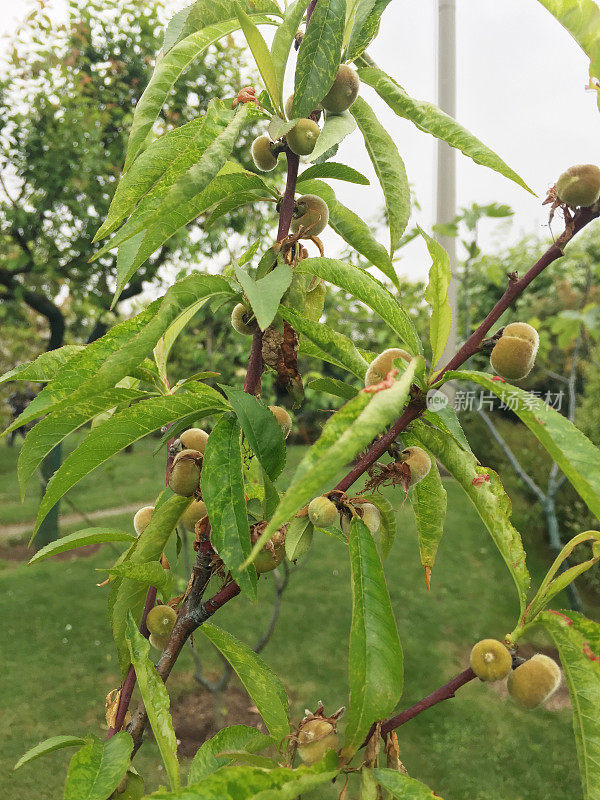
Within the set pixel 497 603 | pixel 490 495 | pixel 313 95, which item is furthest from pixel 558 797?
pixel 313 95

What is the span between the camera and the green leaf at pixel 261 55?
0.62 meters

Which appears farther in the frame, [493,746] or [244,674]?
[493,746]

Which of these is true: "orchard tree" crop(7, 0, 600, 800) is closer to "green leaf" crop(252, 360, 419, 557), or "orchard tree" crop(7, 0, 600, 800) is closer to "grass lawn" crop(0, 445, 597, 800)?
"green leaf" crop(252, 360, 419, 557)

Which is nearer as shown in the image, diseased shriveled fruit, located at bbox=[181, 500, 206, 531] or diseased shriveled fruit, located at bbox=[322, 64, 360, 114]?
diseased shriveled fruit, located at bbox=[322, 64, 360, 114]

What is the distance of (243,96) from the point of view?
76cm

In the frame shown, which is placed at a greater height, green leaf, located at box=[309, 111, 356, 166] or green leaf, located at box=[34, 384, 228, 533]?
green leaf, located at box=[309, 111, 356, 166]

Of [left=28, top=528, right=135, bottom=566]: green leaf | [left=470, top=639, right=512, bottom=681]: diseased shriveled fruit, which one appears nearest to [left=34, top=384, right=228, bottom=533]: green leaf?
[left=28, top=528, right=135, bottom=566]: green leaf

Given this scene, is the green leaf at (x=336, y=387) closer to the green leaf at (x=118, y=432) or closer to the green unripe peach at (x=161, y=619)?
the green leaf at (x=118, y=432)

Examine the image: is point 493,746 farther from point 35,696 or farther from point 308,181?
point 308,181

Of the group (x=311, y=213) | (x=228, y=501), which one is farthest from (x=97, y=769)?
(x=311, y=213)

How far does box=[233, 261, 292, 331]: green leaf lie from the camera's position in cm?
58

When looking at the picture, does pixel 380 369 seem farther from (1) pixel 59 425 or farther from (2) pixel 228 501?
(1) pixel 59 425

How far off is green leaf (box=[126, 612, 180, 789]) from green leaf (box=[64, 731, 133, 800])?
54mm

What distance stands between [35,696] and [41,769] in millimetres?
729
